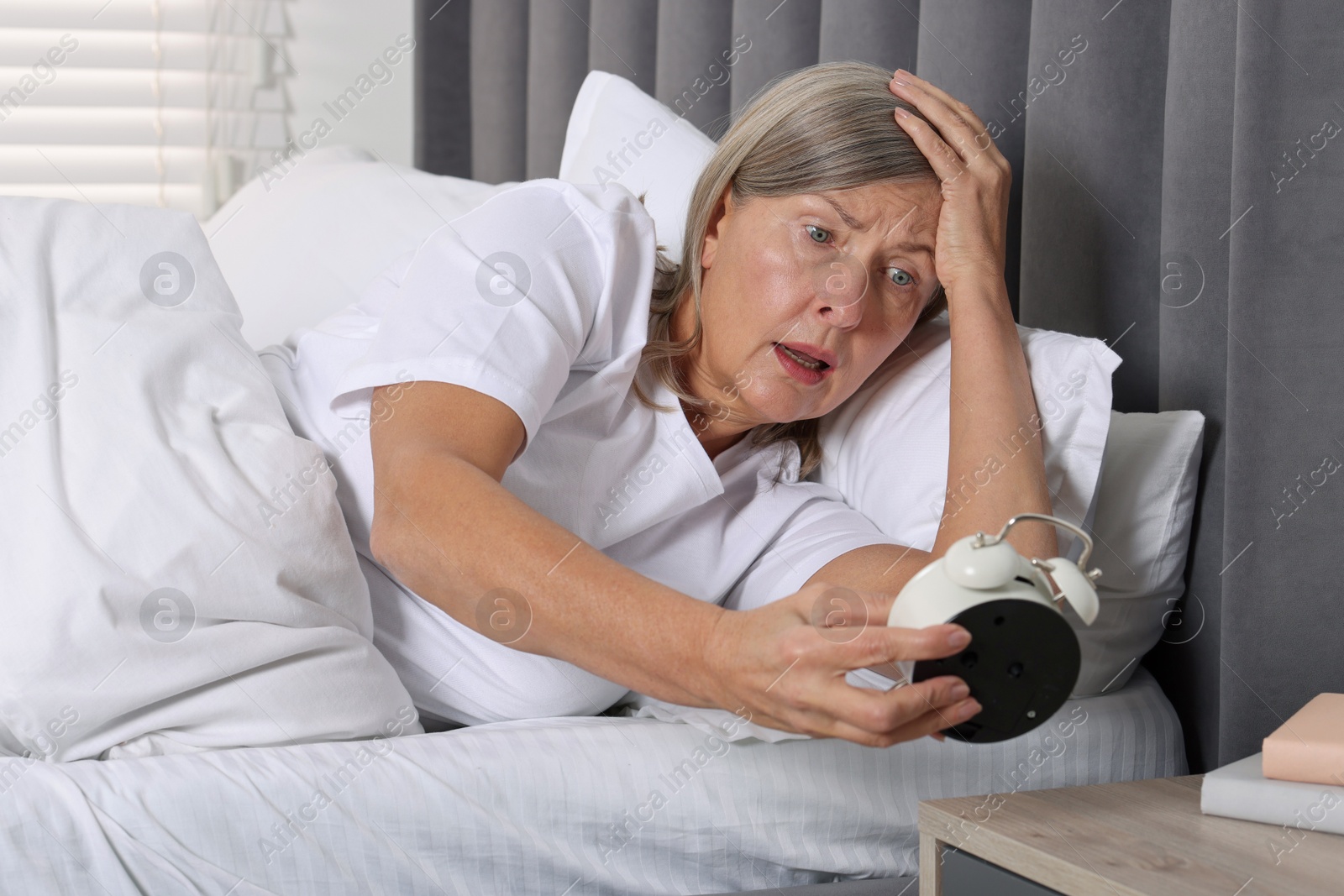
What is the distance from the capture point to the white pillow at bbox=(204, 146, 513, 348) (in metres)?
1.44

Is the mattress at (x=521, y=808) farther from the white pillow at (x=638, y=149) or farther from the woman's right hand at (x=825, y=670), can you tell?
the white pillow at (x=638, y=149)

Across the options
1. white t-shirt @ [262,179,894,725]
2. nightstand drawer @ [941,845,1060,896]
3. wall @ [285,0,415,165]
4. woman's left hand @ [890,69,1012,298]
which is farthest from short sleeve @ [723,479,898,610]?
wall @ [285,0,415,165]

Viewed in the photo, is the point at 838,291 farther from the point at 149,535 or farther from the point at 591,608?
the point at 149,535

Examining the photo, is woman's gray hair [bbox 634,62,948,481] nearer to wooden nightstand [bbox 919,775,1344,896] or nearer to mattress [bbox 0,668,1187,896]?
mattress [bbox 0,668,1187,896]

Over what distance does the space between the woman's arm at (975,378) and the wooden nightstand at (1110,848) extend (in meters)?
0.21

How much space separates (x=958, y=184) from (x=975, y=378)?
0.18 m

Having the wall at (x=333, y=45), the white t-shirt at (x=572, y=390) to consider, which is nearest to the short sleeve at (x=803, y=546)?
the white t-shirt at (x=572, y=390)

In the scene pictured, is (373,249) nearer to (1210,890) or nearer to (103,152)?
(1210,890)

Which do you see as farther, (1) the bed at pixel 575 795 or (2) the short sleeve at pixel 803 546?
(2) the short sleeve at pixel 803 546

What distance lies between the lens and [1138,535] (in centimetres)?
97

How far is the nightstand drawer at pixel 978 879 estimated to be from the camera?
0.67m

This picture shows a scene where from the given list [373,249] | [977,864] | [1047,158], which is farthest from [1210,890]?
[373,249]

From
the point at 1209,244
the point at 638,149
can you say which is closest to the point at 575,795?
the point at 1209,244

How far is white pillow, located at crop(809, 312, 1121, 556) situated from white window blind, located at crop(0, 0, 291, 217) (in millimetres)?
1996
